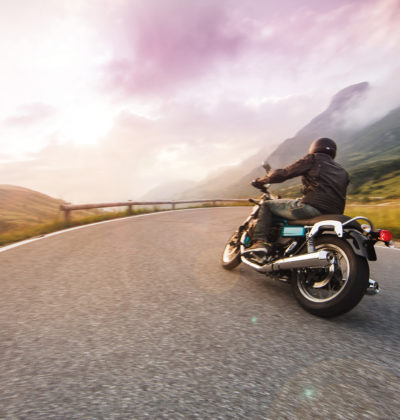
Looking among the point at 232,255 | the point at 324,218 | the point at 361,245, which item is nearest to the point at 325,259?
the point at 361,245

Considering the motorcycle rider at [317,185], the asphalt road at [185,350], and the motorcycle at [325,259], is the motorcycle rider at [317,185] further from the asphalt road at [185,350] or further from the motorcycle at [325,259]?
the asphalt road at [185,350]

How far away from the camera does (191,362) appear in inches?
77.9

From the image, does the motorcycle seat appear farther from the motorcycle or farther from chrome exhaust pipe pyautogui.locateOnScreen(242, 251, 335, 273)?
chrome exhaust pipe pyautogui.locateOnScreen(242, 251, 335, 273)

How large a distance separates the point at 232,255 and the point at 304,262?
1610mm

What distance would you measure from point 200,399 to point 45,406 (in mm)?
777

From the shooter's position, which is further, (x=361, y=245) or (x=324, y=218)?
(x=324, y=218)

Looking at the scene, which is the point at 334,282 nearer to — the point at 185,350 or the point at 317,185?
the point at 317,185

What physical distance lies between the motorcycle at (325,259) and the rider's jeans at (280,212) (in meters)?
0.10

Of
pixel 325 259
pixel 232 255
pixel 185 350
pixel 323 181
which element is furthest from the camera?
pixel 232 255

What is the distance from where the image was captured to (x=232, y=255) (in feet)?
14.5

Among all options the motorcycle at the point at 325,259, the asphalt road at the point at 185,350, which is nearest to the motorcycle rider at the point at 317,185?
the motorcycle at the point at 325,259

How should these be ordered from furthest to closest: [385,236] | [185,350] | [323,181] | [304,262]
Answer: [323,181] → [304,262] → [385,236] → [185,350]

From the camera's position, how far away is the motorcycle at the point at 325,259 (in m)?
2.55

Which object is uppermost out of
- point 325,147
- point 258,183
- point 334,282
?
point 325,147
